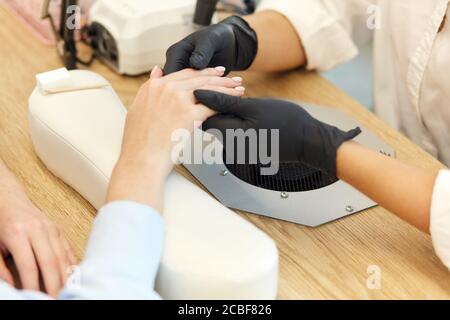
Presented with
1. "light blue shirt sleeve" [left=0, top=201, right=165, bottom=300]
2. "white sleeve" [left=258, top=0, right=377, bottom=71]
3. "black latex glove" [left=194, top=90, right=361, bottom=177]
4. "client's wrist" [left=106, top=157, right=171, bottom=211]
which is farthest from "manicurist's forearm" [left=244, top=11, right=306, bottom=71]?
"light blue shirt sleeve" [left=0, top=201, right=165, bottom=300]

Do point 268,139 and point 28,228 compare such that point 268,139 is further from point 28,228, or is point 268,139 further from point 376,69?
point 376,69

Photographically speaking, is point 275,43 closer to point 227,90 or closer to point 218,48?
point 218,48

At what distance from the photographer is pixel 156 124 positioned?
99cm

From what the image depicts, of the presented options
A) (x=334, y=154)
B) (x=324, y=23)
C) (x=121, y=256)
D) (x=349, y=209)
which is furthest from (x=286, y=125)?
(x=324, y=23)

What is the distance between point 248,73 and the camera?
140 cm

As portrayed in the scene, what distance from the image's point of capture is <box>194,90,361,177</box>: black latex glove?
0.98 m

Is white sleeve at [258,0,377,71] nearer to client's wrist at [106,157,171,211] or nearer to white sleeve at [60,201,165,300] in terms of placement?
client's wrist at [106,157,171,211]

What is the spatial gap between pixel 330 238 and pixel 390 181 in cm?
13

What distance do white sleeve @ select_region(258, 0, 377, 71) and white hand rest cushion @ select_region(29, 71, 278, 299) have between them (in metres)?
0.48

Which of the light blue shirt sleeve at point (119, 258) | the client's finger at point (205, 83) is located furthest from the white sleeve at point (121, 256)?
the client's finger at point (205, 83)

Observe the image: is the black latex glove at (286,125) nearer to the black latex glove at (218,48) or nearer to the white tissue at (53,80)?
the black latex glove at (218,48)

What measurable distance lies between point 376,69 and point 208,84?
0.60 m

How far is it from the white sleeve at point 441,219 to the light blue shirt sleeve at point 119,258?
404 mm
